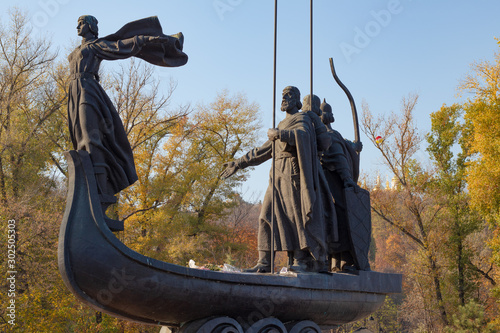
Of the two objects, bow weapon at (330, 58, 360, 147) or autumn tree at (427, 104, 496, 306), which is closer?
bow weapon at (330, 58, 360, 147)

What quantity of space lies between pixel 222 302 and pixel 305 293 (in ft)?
3.52

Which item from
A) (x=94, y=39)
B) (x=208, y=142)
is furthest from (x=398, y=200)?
(x=94, y=39)

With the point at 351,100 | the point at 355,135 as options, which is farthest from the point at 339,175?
the point at 351,100

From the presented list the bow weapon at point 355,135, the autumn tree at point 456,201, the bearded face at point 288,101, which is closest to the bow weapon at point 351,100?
the bow weapon at point 355,135

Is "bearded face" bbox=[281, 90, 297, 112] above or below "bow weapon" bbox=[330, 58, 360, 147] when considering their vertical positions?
below

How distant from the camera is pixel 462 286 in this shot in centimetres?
2075

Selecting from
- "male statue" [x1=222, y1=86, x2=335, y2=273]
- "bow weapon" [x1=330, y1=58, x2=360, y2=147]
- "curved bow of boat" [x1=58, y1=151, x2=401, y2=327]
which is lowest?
"curved bow of boat" [x1=58, y1=151, x2=401, y2=327]

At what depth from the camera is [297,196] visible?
5902mm

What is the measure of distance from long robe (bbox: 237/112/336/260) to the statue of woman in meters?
1.70

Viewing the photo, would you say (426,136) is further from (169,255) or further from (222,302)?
(222,302)

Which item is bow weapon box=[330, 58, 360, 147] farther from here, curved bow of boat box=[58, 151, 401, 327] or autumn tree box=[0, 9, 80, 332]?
autumn tree box=[0, 9, 80, 332]

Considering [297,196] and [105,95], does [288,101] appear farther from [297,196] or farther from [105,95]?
[105,95]

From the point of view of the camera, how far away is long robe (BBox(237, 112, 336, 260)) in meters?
5.77

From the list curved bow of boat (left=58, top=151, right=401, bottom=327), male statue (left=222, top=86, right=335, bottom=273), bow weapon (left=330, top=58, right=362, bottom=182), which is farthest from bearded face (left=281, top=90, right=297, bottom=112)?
curved bow of boat (left=58, top=151, right=401, bottom=327)
